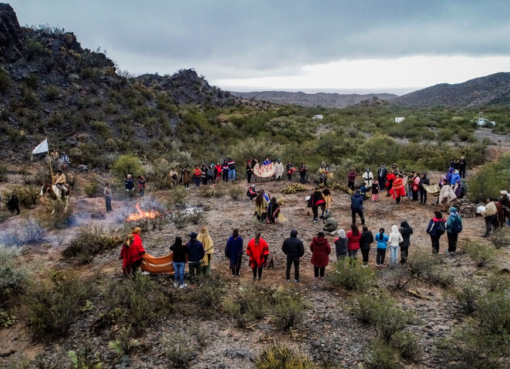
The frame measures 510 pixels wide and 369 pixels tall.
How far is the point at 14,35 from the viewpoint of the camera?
29.6 m

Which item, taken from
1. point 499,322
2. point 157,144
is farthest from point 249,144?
point 499,322

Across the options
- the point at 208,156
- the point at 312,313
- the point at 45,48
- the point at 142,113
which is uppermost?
the point at 45,48

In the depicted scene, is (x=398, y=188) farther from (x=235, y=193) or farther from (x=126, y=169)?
(x=126, y=169)

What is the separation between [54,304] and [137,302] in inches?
63.4

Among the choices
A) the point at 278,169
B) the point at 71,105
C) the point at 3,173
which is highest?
the point at 71,105

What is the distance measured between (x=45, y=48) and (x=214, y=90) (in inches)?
1611

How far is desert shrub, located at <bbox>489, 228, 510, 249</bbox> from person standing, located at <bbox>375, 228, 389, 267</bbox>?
347cm

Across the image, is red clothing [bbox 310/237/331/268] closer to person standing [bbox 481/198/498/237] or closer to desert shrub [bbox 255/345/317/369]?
desert shrub [bbox 255/345/317/369]

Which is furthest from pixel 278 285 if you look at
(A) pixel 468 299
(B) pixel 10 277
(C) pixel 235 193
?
(C) pixel 235 193

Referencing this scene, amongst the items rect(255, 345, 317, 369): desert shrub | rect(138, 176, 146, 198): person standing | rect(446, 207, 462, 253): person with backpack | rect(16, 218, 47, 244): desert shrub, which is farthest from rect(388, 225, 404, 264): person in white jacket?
rect(138, 176, 146, 198): person standing

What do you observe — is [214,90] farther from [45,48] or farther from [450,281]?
[450,281]

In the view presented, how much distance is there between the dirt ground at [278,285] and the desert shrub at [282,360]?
0.28 m

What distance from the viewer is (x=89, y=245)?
11242 millimetres

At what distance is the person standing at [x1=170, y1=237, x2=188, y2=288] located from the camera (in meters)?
8.92
